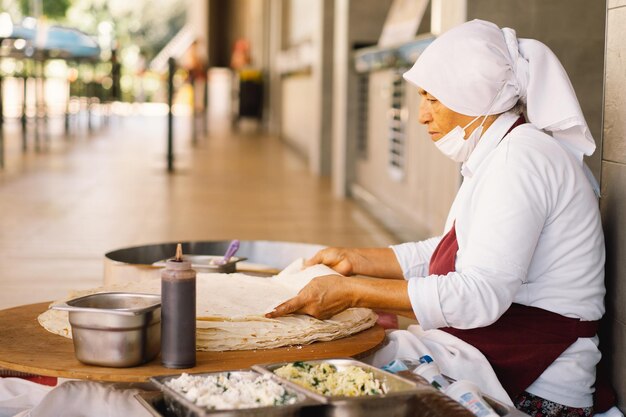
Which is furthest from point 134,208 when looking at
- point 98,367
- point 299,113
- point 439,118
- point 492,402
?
point 299,113

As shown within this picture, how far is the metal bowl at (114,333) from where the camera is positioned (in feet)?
6.18

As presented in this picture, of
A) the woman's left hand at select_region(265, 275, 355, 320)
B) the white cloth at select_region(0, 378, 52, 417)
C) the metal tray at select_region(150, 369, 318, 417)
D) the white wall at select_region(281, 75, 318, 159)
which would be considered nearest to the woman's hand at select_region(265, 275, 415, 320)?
the woman's left hand at select_region(265, 275, 355, 320)

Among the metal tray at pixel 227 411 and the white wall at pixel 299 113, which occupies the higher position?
the white wall at pixel 299 113

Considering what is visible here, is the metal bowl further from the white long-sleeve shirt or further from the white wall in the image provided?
the white wall

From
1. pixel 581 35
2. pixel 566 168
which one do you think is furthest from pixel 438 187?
pixel 566 168

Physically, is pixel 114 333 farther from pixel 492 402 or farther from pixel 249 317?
pixel 492 402

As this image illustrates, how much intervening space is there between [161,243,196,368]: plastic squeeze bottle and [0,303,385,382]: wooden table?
27 mm

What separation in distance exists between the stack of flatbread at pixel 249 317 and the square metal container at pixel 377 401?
287 millimetres

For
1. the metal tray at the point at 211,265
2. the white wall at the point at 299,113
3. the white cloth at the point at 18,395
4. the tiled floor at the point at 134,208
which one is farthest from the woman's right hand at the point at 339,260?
the white wall at the point at 299,113

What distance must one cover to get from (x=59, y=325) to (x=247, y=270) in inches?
36.2

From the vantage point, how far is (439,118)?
7.56 feet

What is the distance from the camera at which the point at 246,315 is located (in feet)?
7.26

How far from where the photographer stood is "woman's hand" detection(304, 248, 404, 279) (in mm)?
2656

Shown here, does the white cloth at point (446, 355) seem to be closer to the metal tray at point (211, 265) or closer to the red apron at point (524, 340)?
the red apron at point (524, 340)
